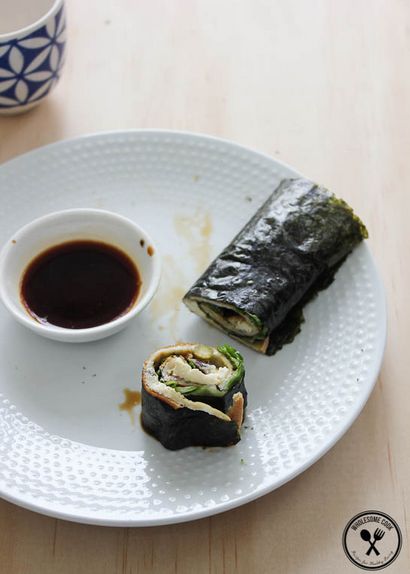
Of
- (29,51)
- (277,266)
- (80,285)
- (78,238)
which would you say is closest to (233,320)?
(277,266)

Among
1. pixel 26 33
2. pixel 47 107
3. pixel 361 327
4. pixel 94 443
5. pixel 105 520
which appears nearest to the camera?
pixel 105 520

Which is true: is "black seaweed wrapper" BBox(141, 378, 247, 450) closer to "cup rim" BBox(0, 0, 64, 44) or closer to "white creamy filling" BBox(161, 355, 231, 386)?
"white creamy filling" BBox(161, 355, 231, 386)

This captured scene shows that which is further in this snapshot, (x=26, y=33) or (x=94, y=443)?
(x=26, y=33)

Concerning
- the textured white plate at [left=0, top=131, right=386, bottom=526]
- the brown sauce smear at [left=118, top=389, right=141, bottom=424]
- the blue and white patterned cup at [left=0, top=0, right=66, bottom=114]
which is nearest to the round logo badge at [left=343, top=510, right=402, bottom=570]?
the textured white plate at [left=0, top=131, right=386, bottom=526]

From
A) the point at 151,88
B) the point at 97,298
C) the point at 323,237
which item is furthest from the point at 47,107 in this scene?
the point at 323,237

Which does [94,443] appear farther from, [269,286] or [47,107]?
[47,107]

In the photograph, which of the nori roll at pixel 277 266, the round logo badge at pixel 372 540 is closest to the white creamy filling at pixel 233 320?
the nori roll at pixel 277 266

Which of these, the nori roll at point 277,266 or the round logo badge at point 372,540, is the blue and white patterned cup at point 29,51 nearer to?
the nori roll at point 277,266
